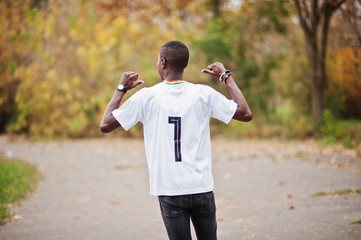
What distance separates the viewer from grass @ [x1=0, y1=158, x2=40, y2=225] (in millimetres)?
7574

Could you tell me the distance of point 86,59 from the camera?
65.7 ft

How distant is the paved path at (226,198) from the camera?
565cm

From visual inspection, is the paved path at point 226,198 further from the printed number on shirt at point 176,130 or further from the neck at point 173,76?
the neck at point 173,76

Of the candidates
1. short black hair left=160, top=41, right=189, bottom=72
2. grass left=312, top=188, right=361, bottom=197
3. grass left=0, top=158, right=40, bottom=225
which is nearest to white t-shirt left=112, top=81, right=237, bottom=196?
short black hair left=160, top=41, right=189, bottom=72

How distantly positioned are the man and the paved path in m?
2.51

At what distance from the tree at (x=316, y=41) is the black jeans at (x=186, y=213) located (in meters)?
13.1

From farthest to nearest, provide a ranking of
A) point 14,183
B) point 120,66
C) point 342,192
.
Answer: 1. point 120,66
2. point 14,183
3. point 342,192

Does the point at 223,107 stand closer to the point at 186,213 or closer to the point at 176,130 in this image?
the point at 176,130

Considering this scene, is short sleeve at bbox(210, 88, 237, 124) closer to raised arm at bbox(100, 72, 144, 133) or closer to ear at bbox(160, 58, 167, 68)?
ear at bbox(160, 58, 167, 68)

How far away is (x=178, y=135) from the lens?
2.93 meters

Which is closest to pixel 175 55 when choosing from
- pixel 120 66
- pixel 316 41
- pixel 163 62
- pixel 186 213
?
pixel 163 62

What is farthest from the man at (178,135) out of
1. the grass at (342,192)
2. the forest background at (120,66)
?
the forest background at (120,66)

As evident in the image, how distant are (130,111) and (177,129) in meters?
0.36

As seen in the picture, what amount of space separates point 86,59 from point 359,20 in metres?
12.9
